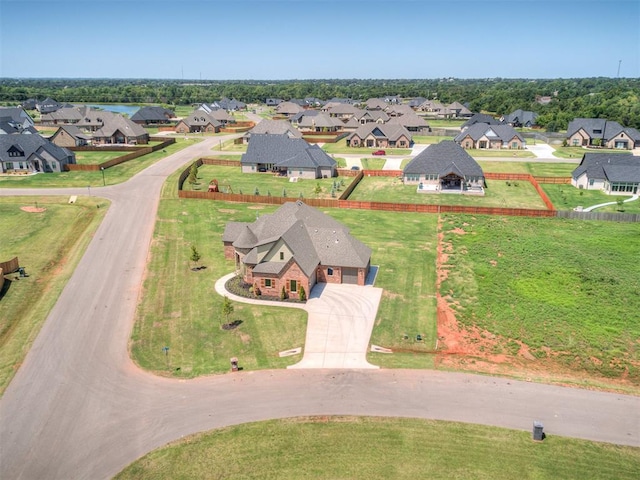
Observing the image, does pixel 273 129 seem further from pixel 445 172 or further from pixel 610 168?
pixel 610 168

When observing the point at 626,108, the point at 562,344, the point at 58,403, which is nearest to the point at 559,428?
the point at 562,344

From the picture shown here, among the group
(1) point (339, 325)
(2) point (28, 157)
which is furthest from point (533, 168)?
(2) point (28, 157)

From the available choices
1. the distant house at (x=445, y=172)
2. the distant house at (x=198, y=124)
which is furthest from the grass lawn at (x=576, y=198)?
the distant house at (x=198, y=124)

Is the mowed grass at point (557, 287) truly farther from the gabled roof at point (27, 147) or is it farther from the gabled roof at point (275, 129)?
the gabled roof at point (275, 129)

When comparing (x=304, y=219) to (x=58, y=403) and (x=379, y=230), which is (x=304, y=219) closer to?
(x=379, y=230)

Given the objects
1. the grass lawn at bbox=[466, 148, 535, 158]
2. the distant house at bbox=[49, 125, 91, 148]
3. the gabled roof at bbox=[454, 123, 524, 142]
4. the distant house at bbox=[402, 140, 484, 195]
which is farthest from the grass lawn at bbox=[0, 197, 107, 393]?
the gabled roof at bbox=[454, 123, 524, 142]

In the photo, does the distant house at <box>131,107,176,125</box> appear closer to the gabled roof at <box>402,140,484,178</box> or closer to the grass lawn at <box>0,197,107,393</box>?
the grass lawn at <box>0,197,107,393</box>
